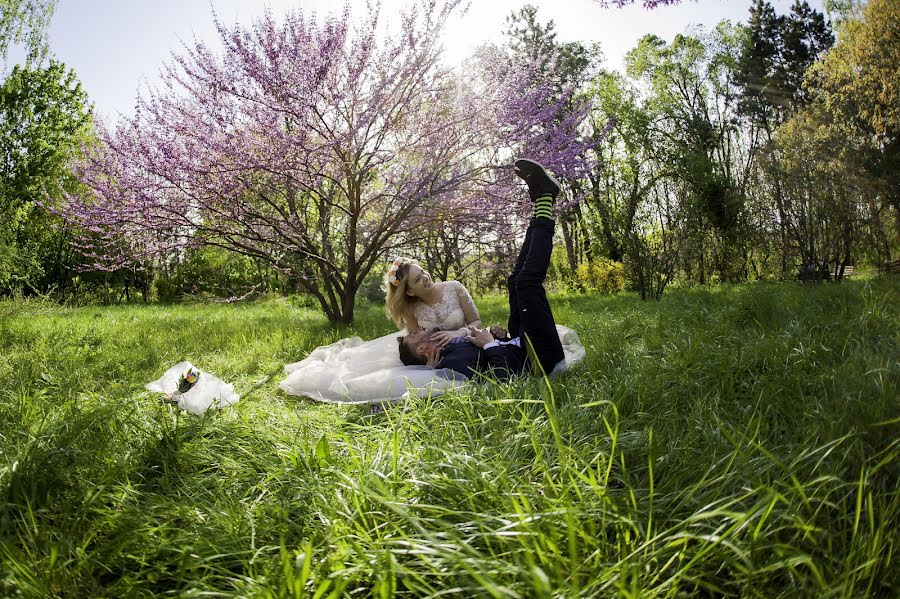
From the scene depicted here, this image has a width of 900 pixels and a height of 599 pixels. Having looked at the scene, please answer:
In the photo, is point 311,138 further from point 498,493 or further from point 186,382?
point 498,493

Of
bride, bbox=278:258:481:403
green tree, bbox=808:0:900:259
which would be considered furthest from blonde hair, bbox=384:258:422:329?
green tree, bbox=808:0:900:259

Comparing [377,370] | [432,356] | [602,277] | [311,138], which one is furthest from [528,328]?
[602,277]

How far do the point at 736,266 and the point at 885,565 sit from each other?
1412cm

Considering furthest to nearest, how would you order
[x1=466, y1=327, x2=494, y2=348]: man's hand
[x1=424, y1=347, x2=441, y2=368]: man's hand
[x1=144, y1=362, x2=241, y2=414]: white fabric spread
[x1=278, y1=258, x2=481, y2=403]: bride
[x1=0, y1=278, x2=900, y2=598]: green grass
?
[x1=424, y1=347, x2=441, y2=368]: man's hand < [x1=466, y1=327, x2=494, y2=348]: man's hand < [x1=278, y1=258, x2=481, y2=403]: bride < [x1=144, y1=362, x2=241, y2=414]: white fabric spread < [x1=0, y1=278, x2=900, y2=598]: green grass

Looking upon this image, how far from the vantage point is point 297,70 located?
5566 mm

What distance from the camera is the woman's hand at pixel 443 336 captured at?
13.8 ft

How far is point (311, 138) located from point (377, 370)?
3472 millimetres

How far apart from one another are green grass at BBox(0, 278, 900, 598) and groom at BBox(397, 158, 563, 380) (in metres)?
0.55

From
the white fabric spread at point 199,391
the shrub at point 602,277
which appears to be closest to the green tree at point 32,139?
the white fabric spread at point 199,391

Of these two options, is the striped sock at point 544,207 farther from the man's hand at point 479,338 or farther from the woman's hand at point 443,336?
the woman's hand at point 443,336

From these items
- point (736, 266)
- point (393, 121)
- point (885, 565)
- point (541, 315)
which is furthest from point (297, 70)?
point (736, 266)

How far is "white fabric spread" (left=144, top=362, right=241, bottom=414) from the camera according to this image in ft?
10.3

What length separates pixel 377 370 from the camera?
4.25 meters

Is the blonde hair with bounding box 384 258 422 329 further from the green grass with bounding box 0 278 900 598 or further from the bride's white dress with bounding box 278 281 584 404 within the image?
the green grass with bounding box 0 278 900 598
